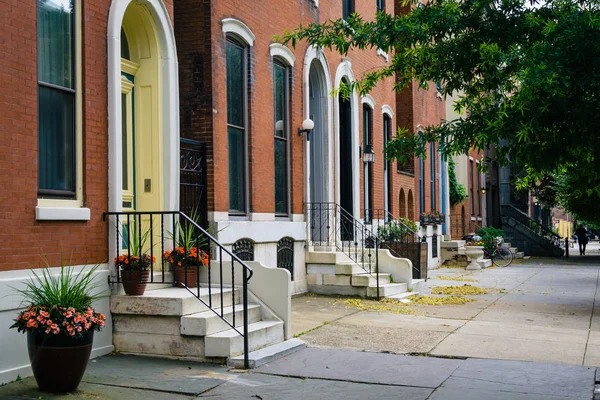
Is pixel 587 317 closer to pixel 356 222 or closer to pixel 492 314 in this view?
pixel 492 314

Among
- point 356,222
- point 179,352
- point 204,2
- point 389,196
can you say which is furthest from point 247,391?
point 389,196

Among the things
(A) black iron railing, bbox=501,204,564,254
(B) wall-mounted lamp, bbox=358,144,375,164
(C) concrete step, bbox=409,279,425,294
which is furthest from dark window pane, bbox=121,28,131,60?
(A) black iron railing, bbox=501,204,564,254

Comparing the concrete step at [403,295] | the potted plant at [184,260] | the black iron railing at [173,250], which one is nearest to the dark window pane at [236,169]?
the black iron railing at [173,250]

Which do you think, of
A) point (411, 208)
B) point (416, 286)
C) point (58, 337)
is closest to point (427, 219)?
point (411, 208)

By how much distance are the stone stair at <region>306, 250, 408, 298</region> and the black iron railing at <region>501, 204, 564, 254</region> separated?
22178mm

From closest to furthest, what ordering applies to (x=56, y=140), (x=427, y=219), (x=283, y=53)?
(x=56, y=140), (x=283, y=53), (x=427, y=219)

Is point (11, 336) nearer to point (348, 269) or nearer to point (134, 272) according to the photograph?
point (134, 272)

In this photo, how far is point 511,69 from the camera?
293 inches

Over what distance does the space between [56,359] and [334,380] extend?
269 cm

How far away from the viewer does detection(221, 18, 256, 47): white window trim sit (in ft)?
37.0

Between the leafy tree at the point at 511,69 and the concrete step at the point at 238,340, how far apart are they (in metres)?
2.60

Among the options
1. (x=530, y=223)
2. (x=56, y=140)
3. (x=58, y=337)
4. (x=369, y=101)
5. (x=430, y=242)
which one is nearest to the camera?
(x=58, y=337)

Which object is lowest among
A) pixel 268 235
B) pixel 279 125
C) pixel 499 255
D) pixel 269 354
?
pixel 269 354

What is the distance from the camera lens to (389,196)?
20047 mm
